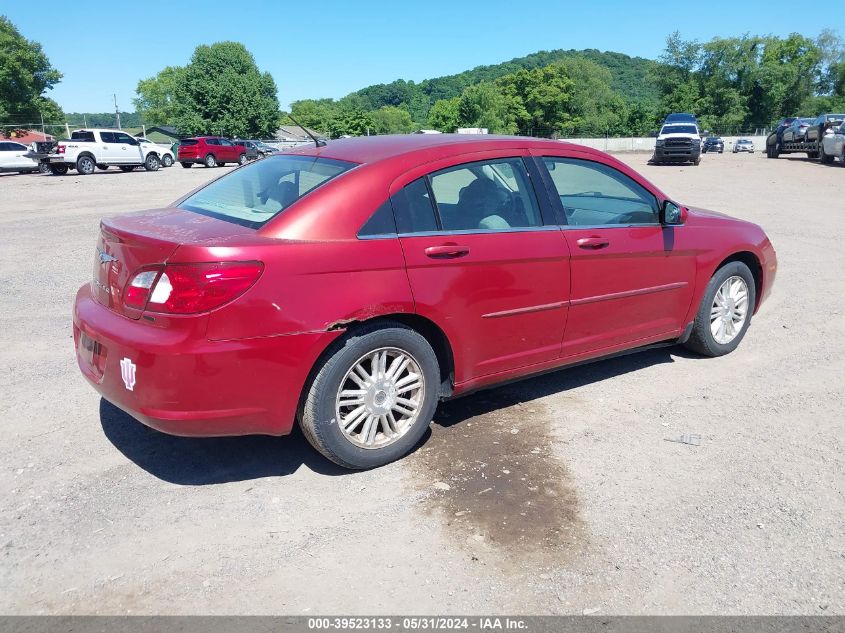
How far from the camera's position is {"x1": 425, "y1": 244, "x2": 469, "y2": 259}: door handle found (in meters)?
3.79

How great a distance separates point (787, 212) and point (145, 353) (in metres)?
14.7

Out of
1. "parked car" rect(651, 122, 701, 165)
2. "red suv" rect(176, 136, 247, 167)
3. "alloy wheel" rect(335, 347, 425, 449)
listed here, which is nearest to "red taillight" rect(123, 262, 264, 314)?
"alloy wheel" rect(335, 347, 425, 449)

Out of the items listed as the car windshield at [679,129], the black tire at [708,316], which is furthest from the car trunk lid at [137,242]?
the car windshield at [679,129]

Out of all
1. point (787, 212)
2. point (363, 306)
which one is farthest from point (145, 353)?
point (787, 212)

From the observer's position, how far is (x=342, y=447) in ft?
12.0

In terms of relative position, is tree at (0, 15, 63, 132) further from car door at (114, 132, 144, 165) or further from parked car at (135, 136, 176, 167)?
car door at (114, 132, 144, 165)

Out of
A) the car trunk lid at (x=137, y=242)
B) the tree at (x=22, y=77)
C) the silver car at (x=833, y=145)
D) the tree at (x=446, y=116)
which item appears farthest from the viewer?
the tree at (x=446, y=116)

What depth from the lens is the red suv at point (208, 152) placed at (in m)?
36.7

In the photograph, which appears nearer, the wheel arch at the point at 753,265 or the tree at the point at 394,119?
→ the wheel arch at the point at 753,265

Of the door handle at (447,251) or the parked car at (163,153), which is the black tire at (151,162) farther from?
the door handle at (447,251)

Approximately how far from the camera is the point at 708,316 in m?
5.37

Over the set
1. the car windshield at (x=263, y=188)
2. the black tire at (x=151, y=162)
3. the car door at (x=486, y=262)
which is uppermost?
the car windshield at (x=263, y=188)

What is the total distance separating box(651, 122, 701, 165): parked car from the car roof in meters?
31.3

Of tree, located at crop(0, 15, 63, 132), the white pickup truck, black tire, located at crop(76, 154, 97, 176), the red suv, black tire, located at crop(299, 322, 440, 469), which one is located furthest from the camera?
tree, located at crop(0, 15, 63, 132)
